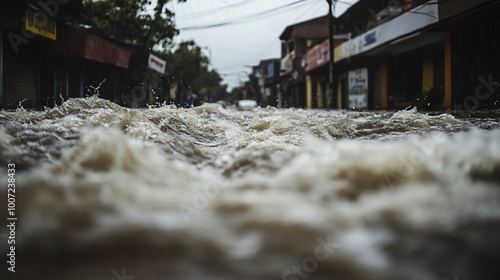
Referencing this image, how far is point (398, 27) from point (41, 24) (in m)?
10.7

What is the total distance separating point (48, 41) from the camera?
1170 centimetres

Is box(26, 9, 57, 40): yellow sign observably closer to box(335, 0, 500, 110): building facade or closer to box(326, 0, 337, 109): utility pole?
box(335, 0, 500, 110): building facade

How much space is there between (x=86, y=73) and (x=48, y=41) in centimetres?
324

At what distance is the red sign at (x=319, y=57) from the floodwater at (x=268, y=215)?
19848 millimetres

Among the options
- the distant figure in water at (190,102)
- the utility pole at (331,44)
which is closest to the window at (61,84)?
the distant figure in water at (190,102)

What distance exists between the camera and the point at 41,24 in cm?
1055

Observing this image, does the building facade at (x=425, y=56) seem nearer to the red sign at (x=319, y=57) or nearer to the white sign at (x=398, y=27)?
the white sign at (x=398, y=27)

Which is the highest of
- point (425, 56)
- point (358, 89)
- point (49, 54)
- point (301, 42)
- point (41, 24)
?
point (301, 42)

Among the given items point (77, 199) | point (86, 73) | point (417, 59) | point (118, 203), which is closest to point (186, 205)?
point (118, 203)

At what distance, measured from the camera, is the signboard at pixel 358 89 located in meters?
19.6

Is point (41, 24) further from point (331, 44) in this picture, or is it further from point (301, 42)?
point (301, 42)

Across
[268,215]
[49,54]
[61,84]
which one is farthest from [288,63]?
[268,215]

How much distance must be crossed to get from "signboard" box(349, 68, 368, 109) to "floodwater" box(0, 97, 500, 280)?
17702 millimetres

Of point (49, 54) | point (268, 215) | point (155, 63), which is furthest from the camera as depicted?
point (155, 63)
